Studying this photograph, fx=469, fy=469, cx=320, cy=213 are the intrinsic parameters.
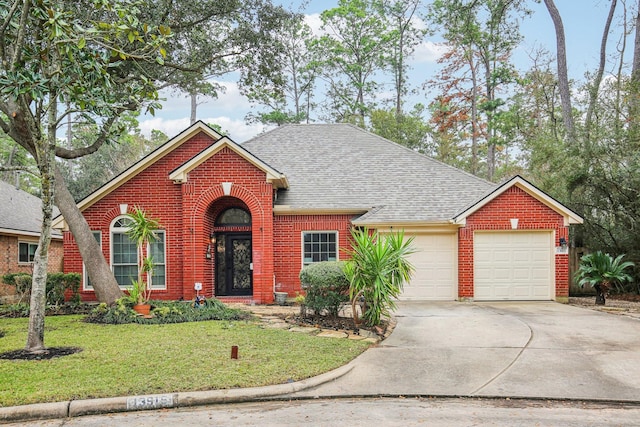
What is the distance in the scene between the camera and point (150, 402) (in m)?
5.41

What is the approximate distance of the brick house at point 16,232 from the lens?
17.5m

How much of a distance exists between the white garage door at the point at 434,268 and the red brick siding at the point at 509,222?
18.9 inches

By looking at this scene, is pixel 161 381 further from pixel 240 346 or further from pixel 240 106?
pixel 240 106

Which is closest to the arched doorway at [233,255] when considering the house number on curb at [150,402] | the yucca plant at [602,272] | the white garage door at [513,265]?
the white garage door at [513,265]

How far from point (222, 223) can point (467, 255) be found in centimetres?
778

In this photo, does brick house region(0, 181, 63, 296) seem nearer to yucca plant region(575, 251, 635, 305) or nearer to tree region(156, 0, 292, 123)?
tree region(156, 0, 292, 123)

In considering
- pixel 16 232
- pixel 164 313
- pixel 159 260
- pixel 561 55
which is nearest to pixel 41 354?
pixel 164 313

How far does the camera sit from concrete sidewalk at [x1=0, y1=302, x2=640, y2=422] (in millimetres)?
5566

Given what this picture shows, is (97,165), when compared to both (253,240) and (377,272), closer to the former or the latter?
(253,240)

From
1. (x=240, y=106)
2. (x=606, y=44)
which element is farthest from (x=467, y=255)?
(x=240, y=106)

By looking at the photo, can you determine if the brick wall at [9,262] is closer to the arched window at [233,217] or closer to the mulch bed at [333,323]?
the arched window at [233,217]

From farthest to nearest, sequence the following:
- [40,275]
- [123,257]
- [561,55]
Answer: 1. [561,55]
2. [123,257]
3. [40,275]

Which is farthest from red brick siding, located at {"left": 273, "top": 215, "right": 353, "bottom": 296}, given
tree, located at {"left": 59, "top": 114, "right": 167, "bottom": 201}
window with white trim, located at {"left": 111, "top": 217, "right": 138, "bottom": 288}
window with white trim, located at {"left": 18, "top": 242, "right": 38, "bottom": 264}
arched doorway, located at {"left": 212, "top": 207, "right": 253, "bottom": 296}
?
tree, located at {"left": 59, "top": 114, "right": 167, "bottom": 201}

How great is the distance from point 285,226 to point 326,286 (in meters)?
5.39
